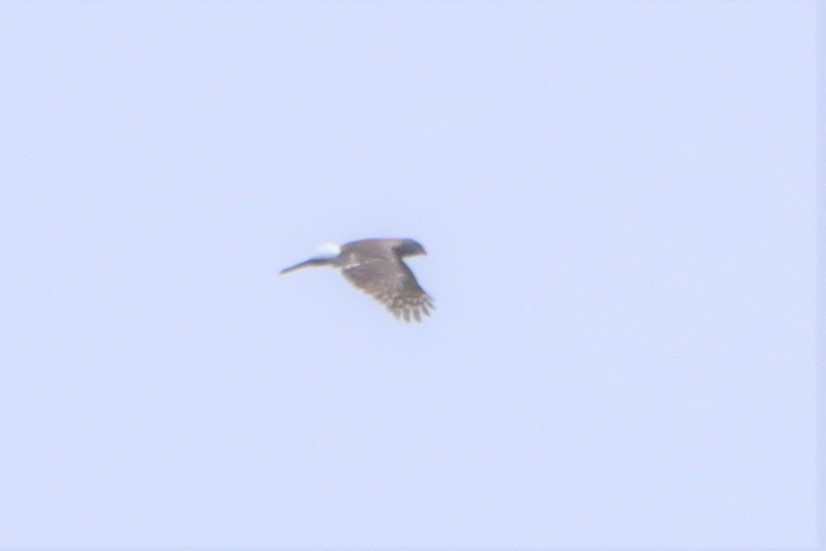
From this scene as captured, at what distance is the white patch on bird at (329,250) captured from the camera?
31.7m

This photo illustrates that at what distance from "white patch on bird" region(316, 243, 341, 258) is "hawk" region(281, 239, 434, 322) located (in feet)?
0.07

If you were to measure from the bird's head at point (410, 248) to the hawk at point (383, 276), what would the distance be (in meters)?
1.05

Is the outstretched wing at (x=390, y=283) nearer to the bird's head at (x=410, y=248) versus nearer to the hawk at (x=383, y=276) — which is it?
the hawk at (x=383, y=276)

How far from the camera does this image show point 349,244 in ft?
105

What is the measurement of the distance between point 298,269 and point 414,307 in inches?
52.1

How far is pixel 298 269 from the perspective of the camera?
3156 cm

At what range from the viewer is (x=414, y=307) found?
3164 centimetres

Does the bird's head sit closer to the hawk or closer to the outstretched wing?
the hawk

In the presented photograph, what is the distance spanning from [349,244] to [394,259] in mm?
682

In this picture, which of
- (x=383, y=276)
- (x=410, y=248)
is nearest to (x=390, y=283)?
(x=383, y=276)

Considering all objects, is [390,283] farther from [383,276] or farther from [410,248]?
[410,248]

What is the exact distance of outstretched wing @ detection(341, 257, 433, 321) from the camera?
3139 centimetres

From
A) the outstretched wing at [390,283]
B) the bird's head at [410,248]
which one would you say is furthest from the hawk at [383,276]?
the bird's head at [410,248]

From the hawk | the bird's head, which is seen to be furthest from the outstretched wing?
the bird's head
